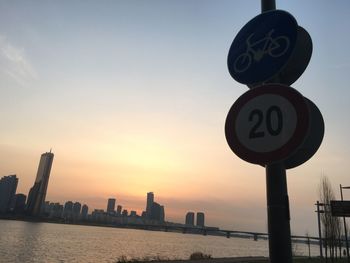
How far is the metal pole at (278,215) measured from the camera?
2.49m

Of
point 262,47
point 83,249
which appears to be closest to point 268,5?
point 262,47

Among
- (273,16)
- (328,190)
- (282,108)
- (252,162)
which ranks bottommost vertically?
(252,162)

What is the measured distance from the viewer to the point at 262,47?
3191 mm

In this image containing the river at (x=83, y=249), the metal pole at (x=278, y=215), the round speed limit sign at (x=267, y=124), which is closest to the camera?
the metal pole at (x=278, y=215)

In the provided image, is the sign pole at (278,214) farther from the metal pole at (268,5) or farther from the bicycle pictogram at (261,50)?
the metal pole at (268,5)

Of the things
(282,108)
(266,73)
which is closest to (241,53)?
(266,73)

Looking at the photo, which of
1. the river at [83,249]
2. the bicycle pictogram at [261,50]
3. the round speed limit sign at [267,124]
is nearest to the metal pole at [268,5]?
the bicycle pictogram at [261,50]

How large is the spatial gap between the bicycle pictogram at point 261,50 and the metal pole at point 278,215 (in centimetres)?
103

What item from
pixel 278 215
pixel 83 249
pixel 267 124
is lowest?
pixel 83 249

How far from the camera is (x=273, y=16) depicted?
123 inches

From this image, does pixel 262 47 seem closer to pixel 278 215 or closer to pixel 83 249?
pixel 278 215

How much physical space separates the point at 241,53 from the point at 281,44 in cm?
46

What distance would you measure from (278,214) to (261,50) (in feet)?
4.95

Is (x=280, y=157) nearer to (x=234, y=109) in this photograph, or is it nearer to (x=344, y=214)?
(x=234, y=109)
